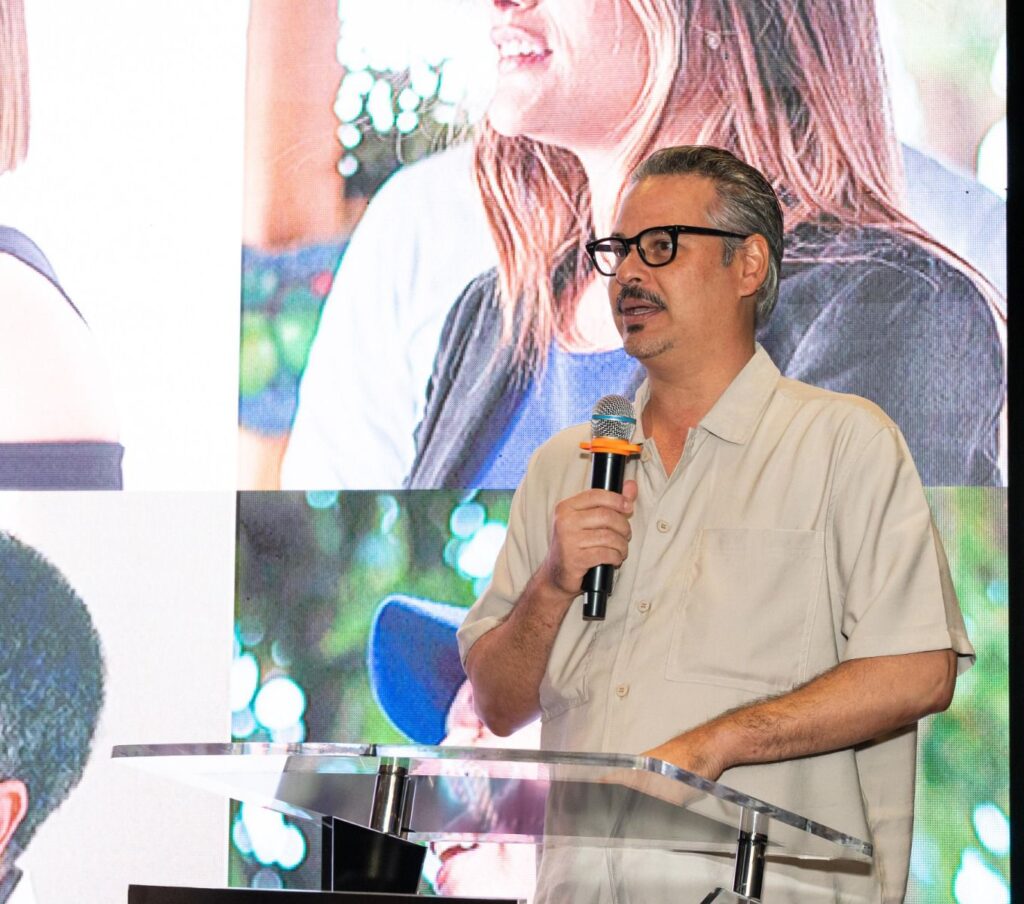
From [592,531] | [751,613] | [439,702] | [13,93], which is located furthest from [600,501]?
[13,93]

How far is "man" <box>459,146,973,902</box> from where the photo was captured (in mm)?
1809

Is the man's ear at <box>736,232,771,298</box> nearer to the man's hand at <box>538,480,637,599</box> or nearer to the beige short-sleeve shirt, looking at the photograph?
the beige short-sleeve shirt

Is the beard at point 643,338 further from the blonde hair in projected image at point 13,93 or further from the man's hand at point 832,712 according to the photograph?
the blonde hair in projected image at point 13,93

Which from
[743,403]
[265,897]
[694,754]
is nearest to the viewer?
[265,897]

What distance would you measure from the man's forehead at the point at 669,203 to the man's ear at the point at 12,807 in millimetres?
1738

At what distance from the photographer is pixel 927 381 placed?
8.76ft

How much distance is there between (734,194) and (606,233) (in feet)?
2.27

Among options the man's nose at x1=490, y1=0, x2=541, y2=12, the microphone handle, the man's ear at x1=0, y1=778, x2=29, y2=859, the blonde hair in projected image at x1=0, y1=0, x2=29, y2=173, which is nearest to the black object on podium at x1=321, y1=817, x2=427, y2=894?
the microphone handle

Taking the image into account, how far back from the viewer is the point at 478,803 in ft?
4.34

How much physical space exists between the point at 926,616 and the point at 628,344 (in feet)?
1.98

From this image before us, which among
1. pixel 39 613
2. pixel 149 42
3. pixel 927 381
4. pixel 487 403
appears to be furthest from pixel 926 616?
pixel 149 42

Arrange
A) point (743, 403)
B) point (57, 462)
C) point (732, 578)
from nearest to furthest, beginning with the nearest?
point (732, 578) < point (743, 403) < point (57, 462)

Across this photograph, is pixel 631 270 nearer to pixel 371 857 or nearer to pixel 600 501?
pixel 600 501

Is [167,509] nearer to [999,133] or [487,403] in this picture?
[487,403]
